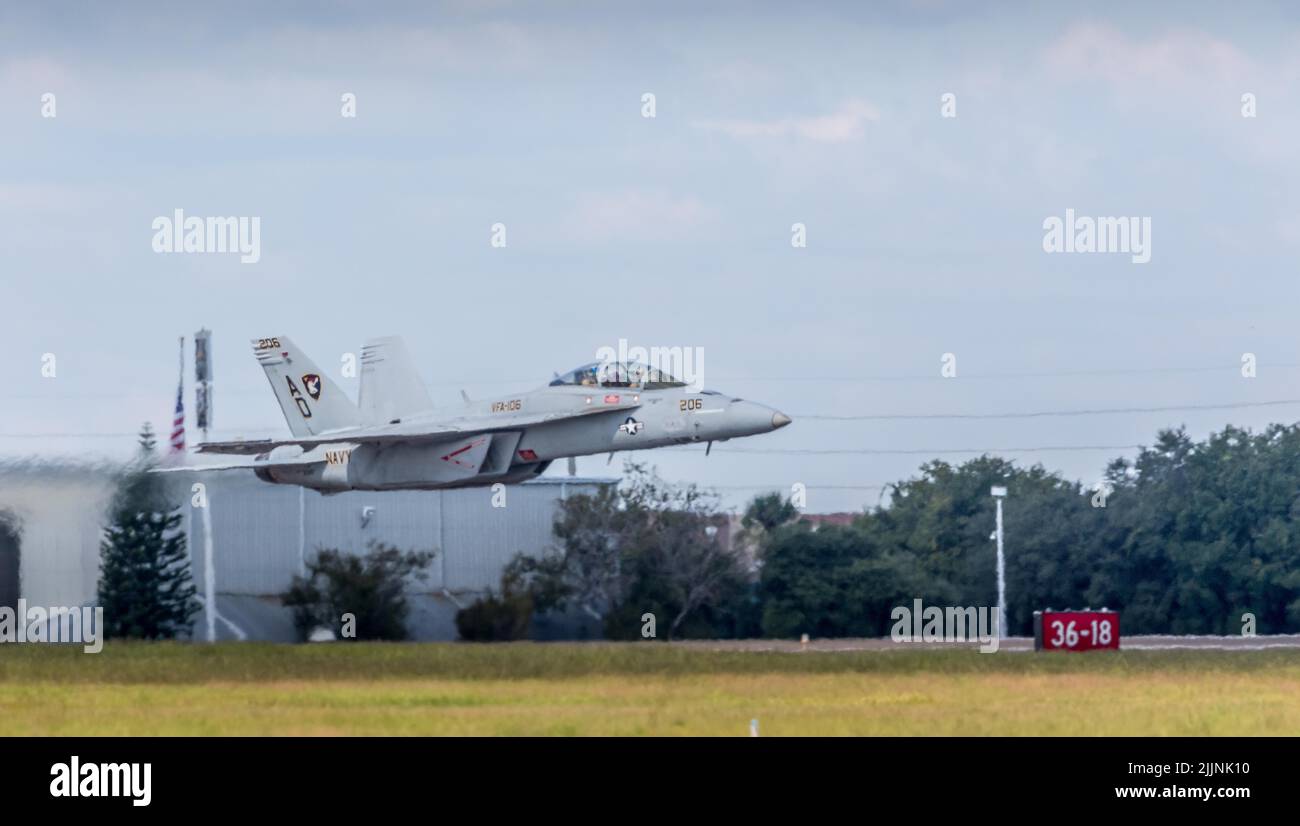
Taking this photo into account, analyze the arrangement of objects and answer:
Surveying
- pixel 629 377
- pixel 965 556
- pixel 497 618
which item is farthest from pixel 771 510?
pixel 629 377

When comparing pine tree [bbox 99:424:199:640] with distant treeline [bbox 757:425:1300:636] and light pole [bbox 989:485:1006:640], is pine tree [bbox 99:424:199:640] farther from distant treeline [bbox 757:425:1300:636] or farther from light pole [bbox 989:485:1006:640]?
light pole [bbox 989:485:1006:640]

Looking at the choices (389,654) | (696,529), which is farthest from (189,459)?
(696,529)

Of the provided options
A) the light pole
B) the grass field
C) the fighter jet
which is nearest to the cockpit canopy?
the fighter jet

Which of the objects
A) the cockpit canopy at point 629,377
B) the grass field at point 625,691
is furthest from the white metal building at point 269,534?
the cockpit canopy at point 629,377

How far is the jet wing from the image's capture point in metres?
29.3

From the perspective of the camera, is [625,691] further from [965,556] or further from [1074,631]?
[965,556]

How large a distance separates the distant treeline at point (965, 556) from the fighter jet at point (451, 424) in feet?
13.3

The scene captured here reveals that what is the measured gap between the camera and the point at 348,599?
33844 millimetres

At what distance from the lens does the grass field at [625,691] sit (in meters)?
17.1

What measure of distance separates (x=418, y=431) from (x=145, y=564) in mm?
7120

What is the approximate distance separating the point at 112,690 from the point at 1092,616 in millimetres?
16378

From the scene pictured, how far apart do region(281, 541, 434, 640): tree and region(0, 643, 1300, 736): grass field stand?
424 centimetres

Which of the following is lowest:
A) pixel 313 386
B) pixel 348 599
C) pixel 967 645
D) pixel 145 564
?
pixel 967 645
